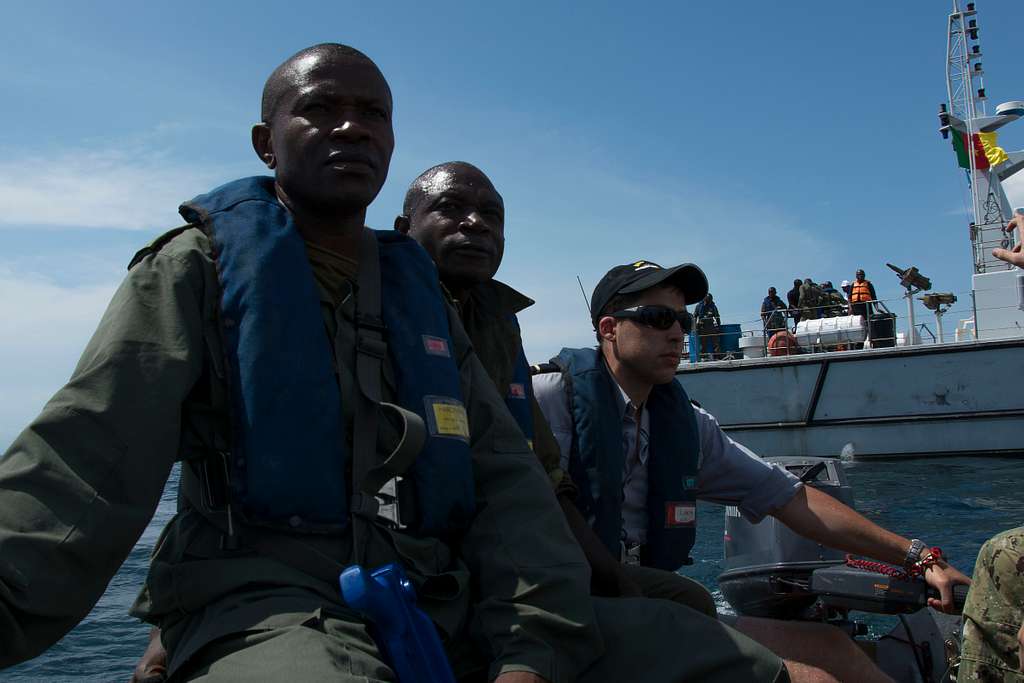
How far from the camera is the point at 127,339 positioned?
58.3 inches

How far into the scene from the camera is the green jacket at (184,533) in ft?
4.33

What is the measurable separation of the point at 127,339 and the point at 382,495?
0.52 m

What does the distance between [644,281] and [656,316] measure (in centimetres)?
13

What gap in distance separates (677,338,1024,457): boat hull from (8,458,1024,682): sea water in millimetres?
410

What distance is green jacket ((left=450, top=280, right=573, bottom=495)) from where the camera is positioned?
8.02 ft

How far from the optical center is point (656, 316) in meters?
3.10

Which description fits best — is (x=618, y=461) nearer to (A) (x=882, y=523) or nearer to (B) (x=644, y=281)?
(B) (x=644, y=281)

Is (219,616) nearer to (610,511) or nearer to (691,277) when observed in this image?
(610,511)

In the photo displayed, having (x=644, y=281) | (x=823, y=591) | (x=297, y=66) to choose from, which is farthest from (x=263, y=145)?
(x=823, y=591)

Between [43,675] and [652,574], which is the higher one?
[652,574]

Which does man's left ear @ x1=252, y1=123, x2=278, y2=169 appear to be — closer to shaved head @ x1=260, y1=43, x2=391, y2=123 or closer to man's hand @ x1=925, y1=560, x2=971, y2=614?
shaved head @ x1=260, y1=43, x2=391, y2=123

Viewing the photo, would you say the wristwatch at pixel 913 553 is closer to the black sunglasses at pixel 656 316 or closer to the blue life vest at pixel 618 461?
the blue life vest at pixel 618 461

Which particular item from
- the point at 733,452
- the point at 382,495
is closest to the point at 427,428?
the point at 382,495

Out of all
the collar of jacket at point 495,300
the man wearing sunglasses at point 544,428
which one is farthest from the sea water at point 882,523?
the collar of jacket at point 495,300
